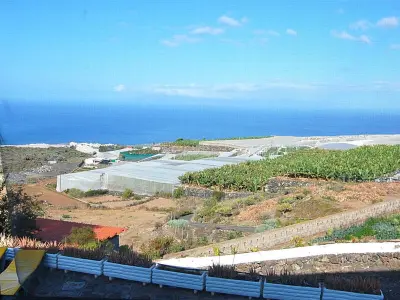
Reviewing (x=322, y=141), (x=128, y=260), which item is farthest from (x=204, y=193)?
(x=322, y=141)

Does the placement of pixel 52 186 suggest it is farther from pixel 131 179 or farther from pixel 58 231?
pixel 58 231

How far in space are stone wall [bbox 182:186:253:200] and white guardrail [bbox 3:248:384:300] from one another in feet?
55.1

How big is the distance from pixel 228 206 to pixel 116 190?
10.9 m

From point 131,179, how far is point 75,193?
3578mm

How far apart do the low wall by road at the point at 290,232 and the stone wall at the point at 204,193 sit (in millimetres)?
9969

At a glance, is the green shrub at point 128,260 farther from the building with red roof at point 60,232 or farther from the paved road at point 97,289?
the building with red roof at point 60,232

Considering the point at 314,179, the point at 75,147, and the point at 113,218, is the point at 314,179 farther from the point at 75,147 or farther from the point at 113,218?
the point at 75,147

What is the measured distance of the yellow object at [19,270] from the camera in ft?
15.4

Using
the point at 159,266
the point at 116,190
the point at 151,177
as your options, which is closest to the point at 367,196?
the point at 159,266

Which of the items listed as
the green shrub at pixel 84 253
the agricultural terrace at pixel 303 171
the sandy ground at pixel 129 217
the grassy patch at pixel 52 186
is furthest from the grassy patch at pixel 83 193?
the green shrub at pixel 84 253

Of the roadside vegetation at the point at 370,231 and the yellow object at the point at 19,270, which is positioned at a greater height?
the yellow object at the point at 19,270

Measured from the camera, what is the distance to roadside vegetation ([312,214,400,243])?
Answer: 9797mm

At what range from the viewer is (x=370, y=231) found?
403 inches

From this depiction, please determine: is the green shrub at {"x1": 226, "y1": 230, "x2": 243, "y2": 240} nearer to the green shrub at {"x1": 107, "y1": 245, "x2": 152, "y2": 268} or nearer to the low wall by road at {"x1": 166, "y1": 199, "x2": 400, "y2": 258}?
the low wall by road at {"x1": 166, "y1": 199, "x2": 400, "y2": 258}
